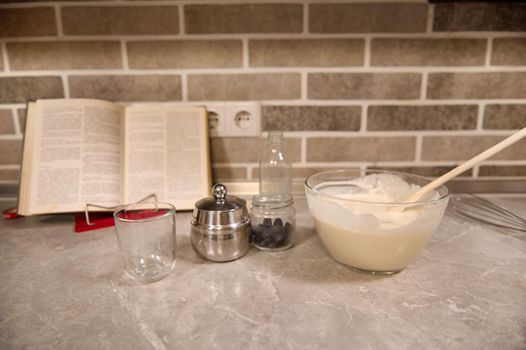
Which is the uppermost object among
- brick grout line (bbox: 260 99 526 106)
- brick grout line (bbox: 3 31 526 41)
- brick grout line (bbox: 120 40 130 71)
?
brick grout line (bbox: 3 31 526 41)

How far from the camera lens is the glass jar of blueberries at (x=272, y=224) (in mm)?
712

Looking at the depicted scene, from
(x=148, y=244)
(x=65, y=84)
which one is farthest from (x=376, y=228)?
(x=65, y=84)

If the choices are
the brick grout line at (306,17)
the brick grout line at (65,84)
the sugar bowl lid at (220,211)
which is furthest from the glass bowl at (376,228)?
the brick grout line at (65,84)

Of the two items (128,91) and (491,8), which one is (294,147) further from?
(491,8)

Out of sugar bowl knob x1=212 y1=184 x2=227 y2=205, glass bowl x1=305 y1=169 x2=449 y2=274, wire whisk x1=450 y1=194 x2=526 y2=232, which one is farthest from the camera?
wire whisk x1=450 y1=194 x2=526 y2=232

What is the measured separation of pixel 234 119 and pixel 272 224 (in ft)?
1.20

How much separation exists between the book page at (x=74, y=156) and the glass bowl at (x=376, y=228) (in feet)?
1.71

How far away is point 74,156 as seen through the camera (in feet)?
2.89

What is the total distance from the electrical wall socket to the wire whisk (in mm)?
539

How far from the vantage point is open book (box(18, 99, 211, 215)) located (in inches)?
33.8

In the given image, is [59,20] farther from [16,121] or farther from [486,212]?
[486,212]

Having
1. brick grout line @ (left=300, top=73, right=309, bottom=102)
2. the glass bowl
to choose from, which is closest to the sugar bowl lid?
the glass bowl

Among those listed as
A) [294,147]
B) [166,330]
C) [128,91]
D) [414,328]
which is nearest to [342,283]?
[414,328]

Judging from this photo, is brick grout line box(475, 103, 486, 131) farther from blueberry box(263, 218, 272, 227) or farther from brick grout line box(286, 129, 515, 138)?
blueberry box(263, 218, 272, 227)
